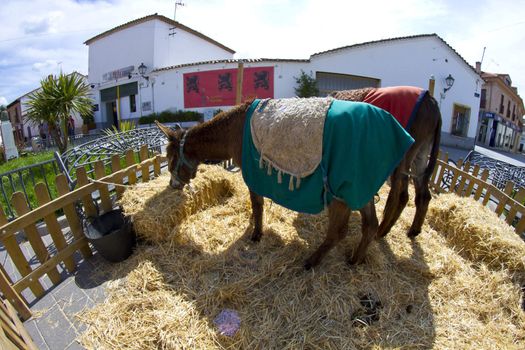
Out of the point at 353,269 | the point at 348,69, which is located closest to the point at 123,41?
the point at 348,69

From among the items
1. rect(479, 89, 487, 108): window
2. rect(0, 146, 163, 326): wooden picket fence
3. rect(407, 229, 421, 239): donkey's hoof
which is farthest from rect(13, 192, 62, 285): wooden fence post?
rect(479, 89, 487, 108): window

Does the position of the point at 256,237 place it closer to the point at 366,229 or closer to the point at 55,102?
the point at 366,229

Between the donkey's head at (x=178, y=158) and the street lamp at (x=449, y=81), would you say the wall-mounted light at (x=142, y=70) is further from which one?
the street lamp at (x=449, y=81)

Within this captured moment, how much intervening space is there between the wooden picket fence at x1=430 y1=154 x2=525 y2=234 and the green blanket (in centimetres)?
275

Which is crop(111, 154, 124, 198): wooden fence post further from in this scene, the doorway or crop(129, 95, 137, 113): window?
the doorway

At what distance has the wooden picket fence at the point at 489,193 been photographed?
3.77 meters

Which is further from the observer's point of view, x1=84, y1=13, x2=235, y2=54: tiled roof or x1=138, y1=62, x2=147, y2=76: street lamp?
x1=84, y1=13, x2=235, y2=54: tiled roof

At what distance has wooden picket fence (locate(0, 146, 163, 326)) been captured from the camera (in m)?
2.56

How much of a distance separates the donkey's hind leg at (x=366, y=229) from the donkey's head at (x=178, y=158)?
1996mm

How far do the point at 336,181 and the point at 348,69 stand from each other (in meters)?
17.8

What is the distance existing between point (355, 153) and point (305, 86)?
15805mm

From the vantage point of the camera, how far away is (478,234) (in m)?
3.19

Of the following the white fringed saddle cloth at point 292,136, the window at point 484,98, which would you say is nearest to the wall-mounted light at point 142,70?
the white fringed saddle cloth at point 292,136

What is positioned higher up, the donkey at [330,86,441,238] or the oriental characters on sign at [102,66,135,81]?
the oriental characters on sign at [102,66,135,81]
